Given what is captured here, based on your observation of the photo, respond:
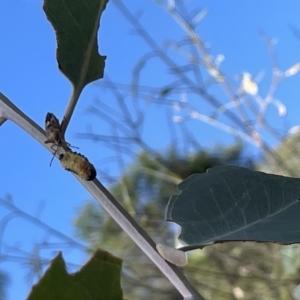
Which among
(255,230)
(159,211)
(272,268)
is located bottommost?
(272,268)

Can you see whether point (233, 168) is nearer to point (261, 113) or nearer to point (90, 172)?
point (90, 172)

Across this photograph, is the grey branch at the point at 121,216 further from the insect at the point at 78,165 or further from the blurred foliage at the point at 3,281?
the blurred foliage at the point at 3,281

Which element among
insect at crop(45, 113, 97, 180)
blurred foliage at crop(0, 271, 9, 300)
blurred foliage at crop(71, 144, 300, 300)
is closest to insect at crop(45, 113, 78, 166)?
insect at crop(45, 113, 97, 180)

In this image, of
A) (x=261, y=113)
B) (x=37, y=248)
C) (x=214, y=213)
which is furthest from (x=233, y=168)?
(x=37, y=248)

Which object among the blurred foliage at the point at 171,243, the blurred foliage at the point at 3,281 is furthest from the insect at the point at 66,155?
the blurred foliage at the point at 3,281

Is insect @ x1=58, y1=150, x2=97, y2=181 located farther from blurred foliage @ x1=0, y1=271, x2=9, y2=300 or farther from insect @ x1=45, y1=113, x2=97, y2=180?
blurred foliage @ x1=0, y1=271, x2=9, y2=300

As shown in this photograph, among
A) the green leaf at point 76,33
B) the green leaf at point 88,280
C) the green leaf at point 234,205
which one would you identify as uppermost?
the green leaf at point 76,33

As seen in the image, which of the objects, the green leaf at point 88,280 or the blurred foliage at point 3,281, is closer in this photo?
the green leaf at point 88,280
